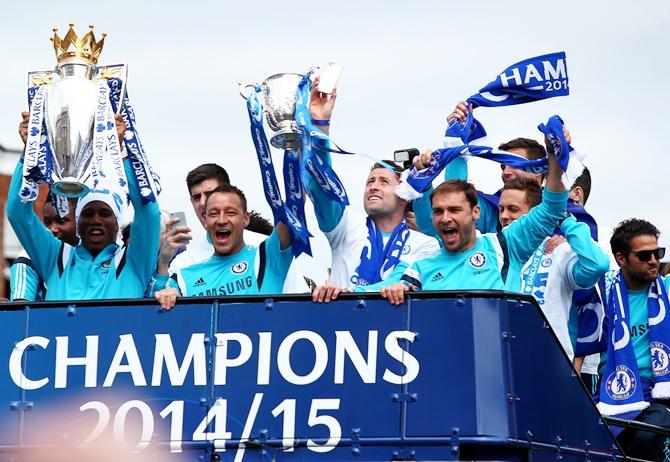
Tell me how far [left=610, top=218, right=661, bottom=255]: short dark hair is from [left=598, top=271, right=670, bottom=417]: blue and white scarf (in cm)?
29

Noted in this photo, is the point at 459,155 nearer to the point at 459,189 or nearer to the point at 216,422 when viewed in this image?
the point at 459,189

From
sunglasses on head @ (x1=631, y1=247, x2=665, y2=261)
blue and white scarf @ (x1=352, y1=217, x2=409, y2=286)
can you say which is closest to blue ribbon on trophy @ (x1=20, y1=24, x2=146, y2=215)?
blue and white scarf @ (x1=352, y1=217, x2=409, y2=286)

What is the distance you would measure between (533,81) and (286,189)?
1943 mm

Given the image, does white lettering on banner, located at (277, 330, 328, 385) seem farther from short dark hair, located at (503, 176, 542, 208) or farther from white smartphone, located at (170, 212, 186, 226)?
short dark hair, located at (503, 176, 542, 208)

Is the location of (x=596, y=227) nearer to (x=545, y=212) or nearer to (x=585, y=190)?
(x=585, y=190)

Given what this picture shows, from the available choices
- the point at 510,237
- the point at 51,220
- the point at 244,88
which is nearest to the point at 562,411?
the point at 510,237

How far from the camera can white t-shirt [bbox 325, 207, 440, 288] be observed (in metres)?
10.3

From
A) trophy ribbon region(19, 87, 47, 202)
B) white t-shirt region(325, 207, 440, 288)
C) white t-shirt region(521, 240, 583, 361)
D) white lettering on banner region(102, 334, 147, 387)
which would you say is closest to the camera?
white lettering on banner region(102, 334, 147, 387)

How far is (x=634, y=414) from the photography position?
10.1m

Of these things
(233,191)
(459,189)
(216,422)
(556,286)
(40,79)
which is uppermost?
(40,79)

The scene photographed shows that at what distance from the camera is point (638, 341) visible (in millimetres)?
10500

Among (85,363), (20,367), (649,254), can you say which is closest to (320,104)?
(85,363)

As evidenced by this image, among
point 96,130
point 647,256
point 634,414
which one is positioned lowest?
point 634,414

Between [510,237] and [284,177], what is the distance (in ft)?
4.81
